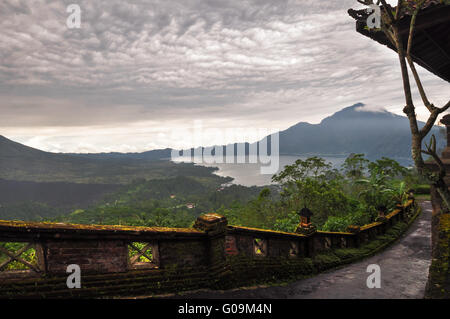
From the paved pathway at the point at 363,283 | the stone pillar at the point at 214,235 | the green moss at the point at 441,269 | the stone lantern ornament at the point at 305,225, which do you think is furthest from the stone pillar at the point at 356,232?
the stone pillar at the point at 214,235

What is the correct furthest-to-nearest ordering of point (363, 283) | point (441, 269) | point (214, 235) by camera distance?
point (363, 283) < point (214, 235) < point (441, 269)

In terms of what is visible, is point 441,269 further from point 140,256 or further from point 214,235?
point 140,256

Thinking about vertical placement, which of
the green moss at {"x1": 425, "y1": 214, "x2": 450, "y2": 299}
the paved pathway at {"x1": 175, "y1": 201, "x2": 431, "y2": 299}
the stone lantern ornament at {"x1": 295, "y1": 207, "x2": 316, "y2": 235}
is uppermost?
the green moss at {"x1": 425, "y1": 214, "x2": 450, "y2": 299}

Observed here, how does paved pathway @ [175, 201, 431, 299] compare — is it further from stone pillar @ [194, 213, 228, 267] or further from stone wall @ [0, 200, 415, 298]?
stone pillar @ [194, 213, 228, 267]

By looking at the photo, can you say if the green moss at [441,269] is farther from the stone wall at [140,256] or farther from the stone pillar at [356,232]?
the stone pillar at [356,232]

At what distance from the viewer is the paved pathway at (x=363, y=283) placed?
5093mm

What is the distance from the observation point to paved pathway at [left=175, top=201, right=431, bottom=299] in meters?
5.09

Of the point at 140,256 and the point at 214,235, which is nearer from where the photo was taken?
the point at 140,256

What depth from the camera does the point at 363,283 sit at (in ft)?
19.7

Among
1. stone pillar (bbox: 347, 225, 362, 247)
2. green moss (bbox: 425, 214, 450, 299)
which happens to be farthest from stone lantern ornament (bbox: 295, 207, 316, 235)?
green moss (bbox: 425, 214, 450, 299)

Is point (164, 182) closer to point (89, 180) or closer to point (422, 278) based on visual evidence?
point (89, 180)

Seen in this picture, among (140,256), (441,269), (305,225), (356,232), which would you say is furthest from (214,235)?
(356,232)

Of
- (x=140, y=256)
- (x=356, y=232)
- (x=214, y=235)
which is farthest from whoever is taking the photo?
→ (x=356, y=232)
